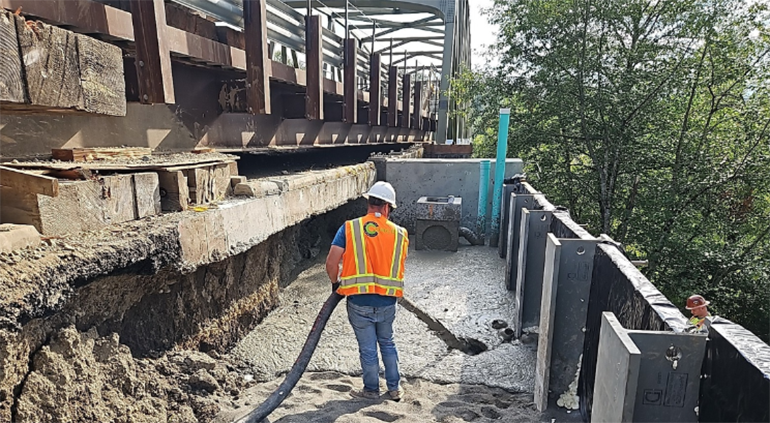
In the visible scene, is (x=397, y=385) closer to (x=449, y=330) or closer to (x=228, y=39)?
(x=449, y=330)

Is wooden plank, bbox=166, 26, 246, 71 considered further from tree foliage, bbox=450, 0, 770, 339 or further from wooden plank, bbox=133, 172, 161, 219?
tree foliage, bbox=450, 0, 770, 339

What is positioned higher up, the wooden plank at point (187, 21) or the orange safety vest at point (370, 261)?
the wooden plank at point (187, 21)

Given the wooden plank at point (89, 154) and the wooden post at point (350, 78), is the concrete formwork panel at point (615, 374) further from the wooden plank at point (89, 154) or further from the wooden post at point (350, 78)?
the wooden post at point (350, 78)

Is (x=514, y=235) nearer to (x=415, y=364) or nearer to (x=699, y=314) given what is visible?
(x=415, y=364)

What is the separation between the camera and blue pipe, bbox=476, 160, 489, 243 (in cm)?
817

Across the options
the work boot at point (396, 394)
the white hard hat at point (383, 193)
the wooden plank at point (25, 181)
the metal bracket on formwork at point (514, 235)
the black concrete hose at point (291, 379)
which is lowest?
the work boot at point (396, 394)

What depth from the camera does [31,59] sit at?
2223 millimetres

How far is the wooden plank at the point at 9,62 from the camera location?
2.07 metres

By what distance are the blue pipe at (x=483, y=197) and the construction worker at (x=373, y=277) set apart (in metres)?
4.79

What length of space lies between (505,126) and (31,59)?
6.54 metres

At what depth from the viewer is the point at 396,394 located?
3586 millimetres

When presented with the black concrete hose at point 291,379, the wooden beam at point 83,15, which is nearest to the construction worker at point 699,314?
the black concrete hose at point 291,379

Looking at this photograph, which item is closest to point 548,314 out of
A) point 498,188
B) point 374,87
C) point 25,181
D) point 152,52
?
point 25,181

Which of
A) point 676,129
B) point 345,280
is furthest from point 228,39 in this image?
point 676,129
